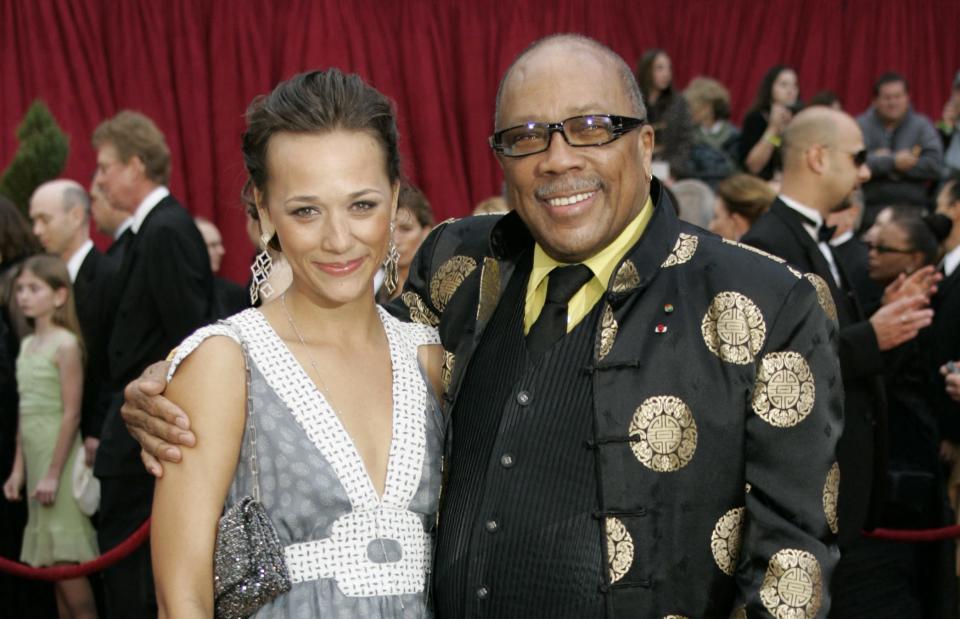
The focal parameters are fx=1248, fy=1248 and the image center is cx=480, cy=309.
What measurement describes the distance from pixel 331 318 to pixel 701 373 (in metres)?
0.76

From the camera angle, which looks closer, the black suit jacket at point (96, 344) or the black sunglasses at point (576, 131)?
the black sunglasses at point (576, 131)

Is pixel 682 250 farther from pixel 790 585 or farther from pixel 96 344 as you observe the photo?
pixel 96 344

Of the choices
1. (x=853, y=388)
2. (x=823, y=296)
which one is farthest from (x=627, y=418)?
(x=853, y=388)

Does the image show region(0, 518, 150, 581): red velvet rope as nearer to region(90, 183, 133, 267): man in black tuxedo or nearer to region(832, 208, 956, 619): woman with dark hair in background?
region(90, 183, 133, 267): man in black tuxedo

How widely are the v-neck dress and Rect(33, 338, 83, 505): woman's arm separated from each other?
3.35m

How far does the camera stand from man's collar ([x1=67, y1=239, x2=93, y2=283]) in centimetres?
611

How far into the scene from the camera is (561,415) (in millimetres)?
2357

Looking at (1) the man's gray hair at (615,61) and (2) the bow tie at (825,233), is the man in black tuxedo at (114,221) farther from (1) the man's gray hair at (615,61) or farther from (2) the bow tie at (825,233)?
(1) the man's gray hair at (615,61)

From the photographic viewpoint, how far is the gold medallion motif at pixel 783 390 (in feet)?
7.36

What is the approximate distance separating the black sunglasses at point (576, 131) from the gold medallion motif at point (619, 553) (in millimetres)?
760

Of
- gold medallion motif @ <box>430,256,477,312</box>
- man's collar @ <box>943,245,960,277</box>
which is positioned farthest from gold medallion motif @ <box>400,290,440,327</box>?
man's collar @ <box>943,245,960,277</box>

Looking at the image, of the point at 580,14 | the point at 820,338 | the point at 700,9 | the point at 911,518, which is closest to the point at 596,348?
the point at 820,338

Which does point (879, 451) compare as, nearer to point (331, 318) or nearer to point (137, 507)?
point (331, 318)

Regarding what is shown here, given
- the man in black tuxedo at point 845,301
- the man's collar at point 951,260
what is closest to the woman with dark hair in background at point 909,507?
the man in black tuxedo at point 845,301
